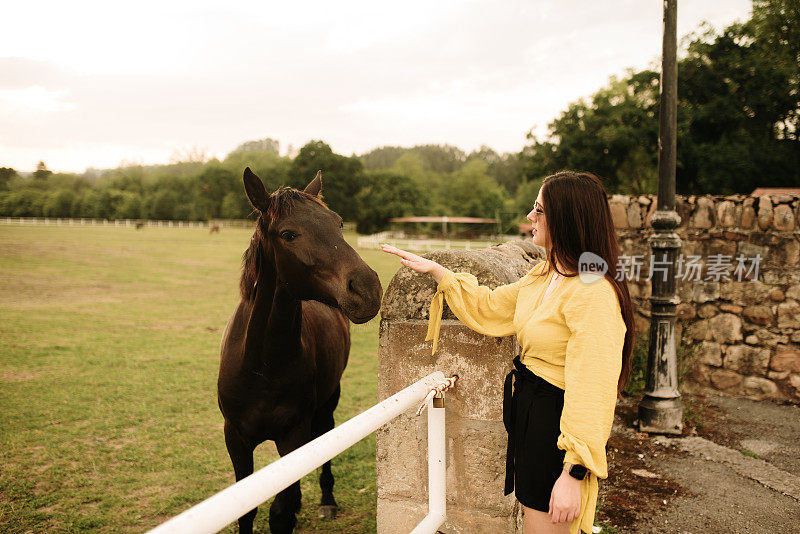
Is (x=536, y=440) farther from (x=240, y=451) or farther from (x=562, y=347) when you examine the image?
(x=240, y=451)

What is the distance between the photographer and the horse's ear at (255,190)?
2.54 m

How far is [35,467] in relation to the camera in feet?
14.1

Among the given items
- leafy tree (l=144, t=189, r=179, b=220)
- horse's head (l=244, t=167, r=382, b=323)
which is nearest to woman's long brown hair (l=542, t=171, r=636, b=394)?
horse's head (l=244, t=167, r=382, b=323)

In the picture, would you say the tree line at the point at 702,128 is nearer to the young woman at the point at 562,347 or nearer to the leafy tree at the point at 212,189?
the young woman at the point at 562,347

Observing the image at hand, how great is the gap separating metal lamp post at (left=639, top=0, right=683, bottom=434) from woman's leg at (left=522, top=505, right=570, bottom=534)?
12.1 feet

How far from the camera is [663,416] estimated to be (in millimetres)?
4820

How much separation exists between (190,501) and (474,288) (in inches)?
125

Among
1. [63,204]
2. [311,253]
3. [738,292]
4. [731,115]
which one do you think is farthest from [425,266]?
[63,204]

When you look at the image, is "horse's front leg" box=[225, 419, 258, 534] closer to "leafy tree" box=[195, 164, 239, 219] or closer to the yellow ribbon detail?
A: the yellow ribbon detail

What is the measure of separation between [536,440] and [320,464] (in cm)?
84

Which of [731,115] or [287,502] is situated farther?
[731,115]

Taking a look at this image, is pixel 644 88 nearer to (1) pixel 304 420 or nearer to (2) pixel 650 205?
(2) pixel 650 205

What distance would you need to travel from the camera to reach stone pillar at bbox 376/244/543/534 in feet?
7.05

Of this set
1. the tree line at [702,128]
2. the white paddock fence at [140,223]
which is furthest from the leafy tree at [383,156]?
the tree line at [702,128]
